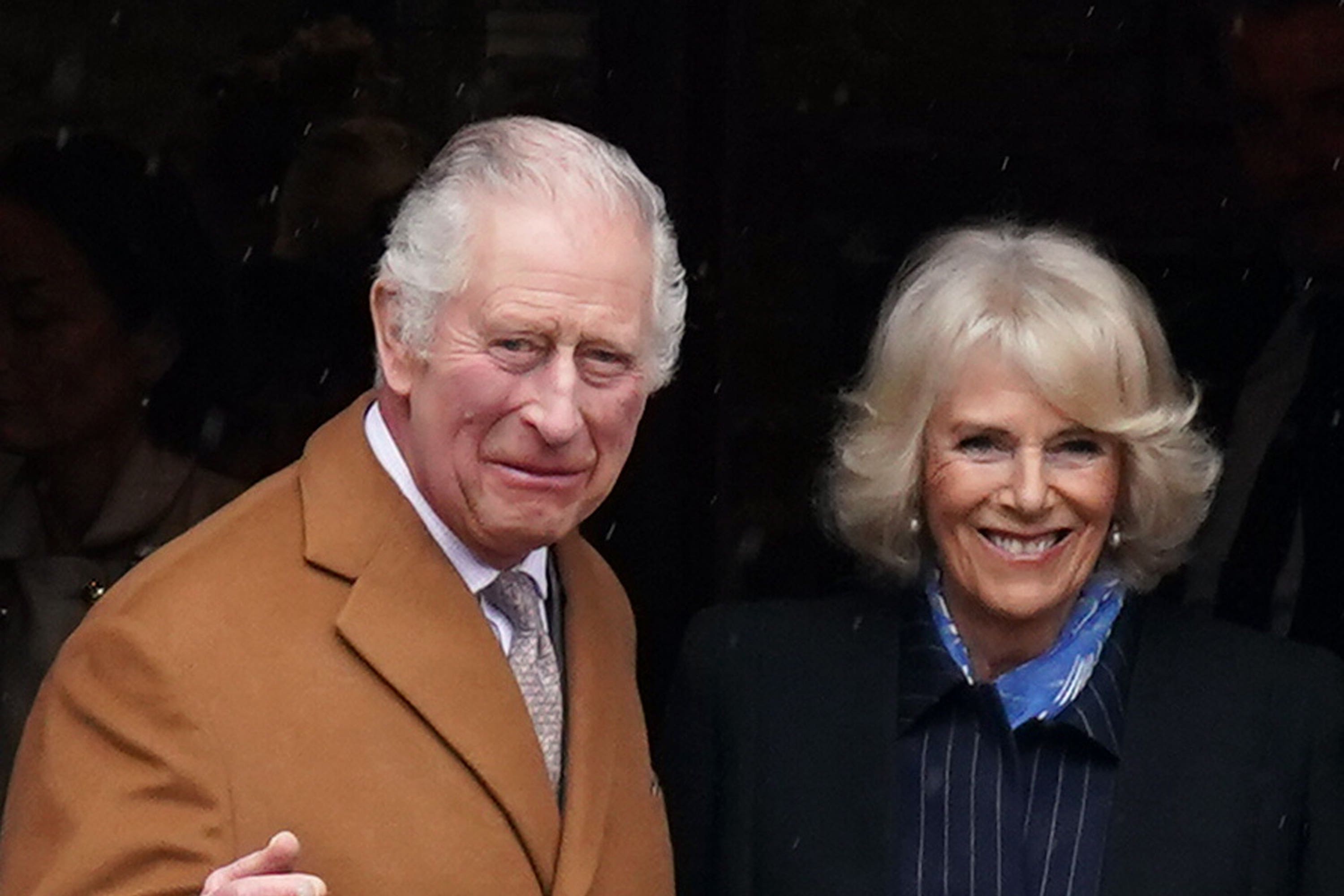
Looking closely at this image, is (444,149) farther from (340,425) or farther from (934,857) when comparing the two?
(934,857)

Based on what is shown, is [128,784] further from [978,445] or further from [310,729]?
[978,445]

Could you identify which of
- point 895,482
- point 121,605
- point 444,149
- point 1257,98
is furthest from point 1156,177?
point 121,605

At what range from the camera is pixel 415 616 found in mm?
3141

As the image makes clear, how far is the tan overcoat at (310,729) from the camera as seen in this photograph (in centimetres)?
291

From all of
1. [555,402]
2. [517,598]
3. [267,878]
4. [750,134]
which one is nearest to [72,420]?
[750,134]

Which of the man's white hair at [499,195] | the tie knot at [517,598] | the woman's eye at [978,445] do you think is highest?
the man's white hair at [499,195]

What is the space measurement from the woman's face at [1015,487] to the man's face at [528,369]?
592mm

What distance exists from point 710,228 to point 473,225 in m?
2.06

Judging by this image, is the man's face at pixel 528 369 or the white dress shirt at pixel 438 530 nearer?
the man's face at pixel 528 369

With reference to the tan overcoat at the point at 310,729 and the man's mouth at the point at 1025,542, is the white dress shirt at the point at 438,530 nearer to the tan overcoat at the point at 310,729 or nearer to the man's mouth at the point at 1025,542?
the tan overcoat at the point at 310,729

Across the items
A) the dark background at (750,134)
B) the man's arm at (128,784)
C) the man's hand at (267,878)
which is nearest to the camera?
the man's hand at (267,878)

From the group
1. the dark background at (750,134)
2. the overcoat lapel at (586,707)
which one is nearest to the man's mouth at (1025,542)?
the overcoat lapel at (586,707)

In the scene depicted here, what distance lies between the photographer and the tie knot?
10.7 feet

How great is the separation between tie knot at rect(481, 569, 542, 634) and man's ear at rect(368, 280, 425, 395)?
0.89ft
